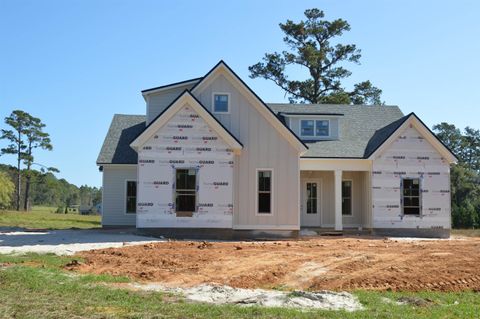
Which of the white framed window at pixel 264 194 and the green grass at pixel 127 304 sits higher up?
the white framed window at pixel 264 194

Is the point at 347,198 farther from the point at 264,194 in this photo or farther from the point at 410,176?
the point at 264,194

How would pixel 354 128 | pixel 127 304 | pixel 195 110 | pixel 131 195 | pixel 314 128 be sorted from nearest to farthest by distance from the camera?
1. pixel 127 304
2. pixel 195 110
3. pixel 131 195
4. pixel 314 128
5. pixel 354 128

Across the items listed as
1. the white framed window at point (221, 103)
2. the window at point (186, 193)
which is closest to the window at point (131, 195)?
the window at point (186, 193)

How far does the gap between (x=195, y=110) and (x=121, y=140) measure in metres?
8.03

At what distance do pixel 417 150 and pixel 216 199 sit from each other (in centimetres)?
968

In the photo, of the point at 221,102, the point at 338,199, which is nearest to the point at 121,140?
the point at 221,102

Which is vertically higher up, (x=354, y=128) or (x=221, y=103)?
(x=221, y=103)

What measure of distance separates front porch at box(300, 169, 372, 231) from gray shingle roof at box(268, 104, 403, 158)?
1344mm

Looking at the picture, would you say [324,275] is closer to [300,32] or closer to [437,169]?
[437,169]

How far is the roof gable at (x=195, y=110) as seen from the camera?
66.9 ft

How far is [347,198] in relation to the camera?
1001 inches

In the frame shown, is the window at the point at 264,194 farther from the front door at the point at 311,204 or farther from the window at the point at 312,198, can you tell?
the window at the point at 312,198

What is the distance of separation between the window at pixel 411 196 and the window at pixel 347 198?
300 cm

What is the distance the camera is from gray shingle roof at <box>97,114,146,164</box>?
2530 centimetres
